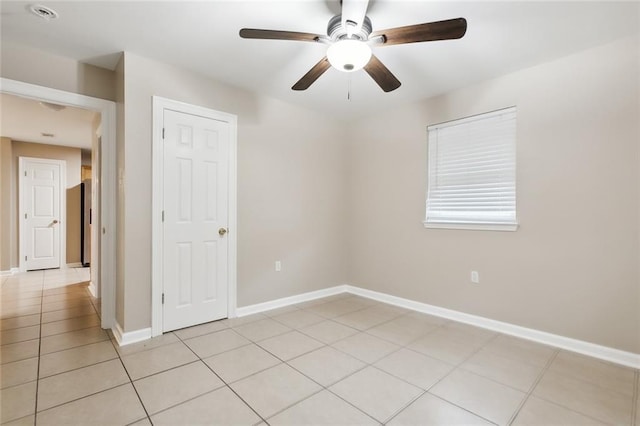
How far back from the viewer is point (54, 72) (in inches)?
106

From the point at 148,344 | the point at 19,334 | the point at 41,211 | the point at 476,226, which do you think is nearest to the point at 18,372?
the point at 148,344

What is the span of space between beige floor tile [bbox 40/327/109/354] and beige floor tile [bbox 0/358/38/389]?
188 mm

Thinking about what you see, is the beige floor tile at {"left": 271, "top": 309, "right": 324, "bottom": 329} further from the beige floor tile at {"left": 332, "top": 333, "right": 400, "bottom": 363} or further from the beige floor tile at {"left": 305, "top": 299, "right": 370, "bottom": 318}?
the beige floor tile at {"left": 332, "top": 333, "right": 400, "bottom": 363}

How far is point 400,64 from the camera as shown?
111 inches

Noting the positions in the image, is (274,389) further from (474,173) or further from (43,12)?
(43,12)

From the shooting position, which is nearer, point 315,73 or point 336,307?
point 315,73

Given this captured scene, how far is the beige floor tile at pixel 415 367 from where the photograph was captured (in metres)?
2.12

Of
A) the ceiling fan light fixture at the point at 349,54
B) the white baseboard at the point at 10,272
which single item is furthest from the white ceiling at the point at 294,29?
the white baseboard at the point at 10,272

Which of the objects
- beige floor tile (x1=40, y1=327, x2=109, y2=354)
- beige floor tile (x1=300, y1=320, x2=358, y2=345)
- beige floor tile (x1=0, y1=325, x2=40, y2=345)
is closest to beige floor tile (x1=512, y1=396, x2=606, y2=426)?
A: beige floor tile (x1=300, y1=320, x2=358, y2=345)

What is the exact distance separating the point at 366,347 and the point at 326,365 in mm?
485

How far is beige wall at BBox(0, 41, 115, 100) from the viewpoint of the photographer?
2.48 meters

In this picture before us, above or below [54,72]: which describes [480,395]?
below

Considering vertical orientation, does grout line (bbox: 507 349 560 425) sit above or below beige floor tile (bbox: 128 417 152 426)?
below

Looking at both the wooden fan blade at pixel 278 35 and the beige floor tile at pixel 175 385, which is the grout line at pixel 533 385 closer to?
the beige floor tile at pixel 175 385
